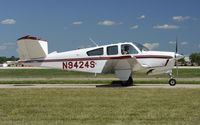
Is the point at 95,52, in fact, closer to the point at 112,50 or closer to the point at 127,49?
the point at 112,50

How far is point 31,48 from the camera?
71.3ft

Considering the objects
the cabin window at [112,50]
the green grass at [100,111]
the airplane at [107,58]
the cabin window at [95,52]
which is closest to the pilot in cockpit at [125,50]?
the airplane at [107,58]

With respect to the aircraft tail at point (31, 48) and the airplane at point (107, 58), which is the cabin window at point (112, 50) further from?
the aircraft tail at point (31, 48)

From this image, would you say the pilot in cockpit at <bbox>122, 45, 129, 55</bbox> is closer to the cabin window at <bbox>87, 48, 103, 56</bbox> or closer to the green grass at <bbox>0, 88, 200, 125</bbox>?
the cabin window at <bbox>87, 48, 103, 56</bbox>

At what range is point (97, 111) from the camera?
10406 mm

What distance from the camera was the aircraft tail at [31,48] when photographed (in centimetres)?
2169

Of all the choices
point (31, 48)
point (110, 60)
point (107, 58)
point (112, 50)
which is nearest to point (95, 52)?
point (107, 58)

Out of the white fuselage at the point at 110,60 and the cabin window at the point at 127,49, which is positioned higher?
the cabin window at the point at 127,49

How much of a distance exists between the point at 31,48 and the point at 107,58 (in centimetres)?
425

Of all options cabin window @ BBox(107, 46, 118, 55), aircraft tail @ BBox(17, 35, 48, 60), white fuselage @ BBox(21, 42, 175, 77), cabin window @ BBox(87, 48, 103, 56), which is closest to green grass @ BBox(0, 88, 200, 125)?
white fuselage @ BBox(21, 42, 175, 77)

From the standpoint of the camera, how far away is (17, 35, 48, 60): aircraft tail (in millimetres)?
21688

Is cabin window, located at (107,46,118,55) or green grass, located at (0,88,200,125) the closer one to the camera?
green grass, located at (0,88,200,125)

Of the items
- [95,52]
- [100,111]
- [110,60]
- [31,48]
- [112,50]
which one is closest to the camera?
[100,111]

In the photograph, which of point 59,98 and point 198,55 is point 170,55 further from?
point 198,55
